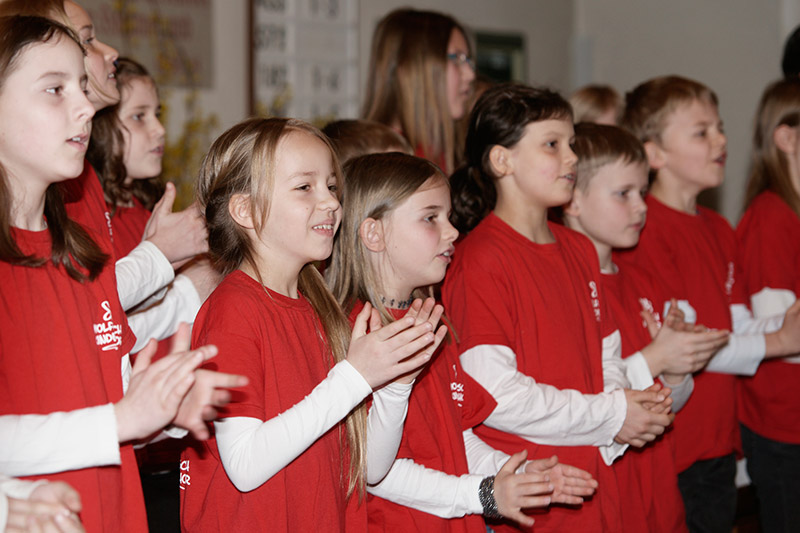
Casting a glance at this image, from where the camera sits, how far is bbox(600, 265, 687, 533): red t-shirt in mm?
2174

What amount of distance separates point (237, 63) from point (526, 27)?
225cm

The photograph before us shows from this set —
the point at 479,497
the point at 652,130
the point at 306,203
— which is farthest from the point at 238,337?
the point at 652,130

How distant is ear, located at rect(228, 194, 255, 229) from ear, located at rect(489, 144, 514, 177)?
862 mm

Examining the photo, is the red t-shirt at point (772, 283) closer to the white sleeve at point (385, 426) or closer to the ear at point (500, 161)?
the ear at point (500, 161)

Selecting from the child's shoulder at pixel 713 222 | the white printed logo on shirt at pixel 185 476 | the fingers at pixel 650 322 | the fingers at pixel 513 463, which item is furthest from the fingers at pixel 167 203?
the child's shoulder at pixel 713 222

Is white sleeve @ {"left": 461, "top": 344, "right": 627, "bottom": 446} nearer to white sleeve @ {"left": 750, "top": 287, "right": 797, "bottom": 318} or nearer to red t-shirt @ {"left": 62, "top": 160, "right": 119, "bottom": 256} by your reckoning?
red t-shirt @ {"left": 62, "top": 160, "right": 119, "bottom": 256}

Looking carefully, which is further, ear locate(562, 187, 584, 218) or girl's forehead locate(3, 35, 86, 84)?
ear locate(562, 187, 584, 218)

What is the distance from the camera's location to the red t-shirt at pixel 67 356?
4.51ft

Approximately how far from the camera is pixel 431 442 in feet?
5.96

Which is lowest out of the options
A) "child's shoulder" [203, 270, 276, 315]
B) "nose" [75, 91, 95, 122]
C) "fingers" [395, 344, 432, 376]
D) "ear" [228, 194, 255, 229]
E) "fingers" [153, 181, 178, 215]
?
"fingers" [395, 344, 432, 376]

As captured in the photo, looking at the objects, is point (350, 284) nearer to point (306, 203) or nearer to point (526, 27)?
point (306, 203)


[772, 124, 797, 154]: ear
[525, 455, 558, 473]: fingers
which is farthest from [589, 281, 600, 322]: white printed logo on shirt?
[772, 124, 797, 154]: ear

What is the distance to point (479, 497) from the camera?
1.76 m

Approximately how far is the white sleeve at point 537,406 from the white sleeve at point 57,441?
0.95 m
